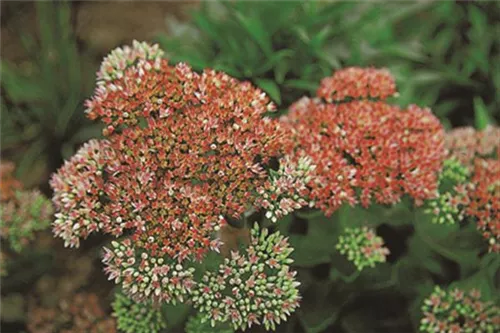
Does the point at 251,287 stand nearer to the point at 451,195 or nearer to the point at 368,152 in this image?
the point at 368,152

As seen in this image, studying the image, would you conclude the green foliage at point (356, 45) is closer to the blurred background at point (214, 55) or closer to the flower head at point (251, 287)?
the blurred background at point (214, 55)

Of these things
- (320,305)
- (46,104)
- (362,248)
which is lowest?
(320,305)

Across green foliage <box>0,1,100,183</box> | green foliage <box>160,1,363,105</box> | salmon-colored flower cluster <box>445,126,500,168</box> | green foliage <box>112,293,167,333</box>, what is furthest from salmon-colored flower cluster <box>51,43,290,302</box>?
green foliage <box>0,1,100,183</box>

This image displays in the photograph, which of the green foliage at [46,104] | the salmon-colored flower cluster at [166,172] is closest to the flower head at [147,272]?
the salmon-colored flower cluster at [166,172]

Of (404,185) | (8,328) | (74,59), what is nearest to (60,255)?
(8,328)

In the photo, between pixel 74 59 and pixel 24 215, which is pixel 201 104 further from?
pixel 74 59

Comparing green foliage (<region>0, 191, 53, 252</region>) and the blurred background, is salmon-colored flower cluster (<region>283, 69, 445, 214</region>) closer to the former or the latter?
the blurred background

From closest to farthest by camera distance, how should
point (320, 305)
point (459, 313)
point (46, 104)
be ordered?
point (459, 313) → point (320, 305) → point (46, 104)

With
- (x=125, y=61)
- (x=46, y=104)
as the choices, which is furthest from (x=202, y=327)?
(x=46, y=104)
